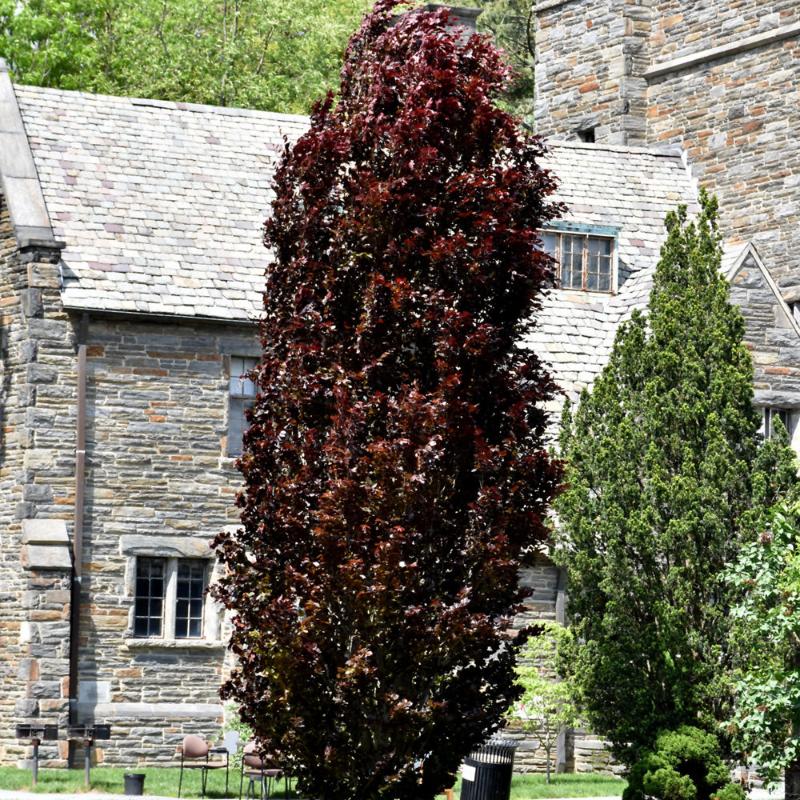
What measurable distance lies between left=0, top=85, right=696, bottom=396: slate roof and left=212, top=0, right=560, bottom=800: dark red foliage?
976cm

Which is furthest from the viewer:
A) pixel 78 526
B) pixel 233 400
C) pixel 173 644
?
pixel 233 400

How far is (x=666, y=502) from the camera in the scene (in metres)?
22.7

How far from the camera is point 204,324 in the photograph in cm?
2853

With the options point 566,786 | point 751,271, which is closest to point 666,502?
point 566,786

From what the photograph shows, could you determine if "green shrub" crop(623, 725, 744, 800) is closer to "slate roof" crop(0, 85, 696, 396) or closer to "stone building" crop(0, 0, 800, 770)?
"stone building" crop(0, 0, 800, 770)

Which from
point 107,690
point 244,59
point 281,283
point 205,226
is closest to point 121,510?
point 107,690

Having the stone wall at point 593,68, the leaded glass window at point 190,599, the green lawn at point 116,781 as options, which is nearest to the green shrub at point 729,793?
the green lawn at point 116,781

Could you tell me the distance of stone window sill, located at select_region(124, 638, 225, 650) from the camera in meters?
27.7

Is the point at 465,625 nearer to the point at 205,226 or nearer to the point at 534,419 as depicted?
the point at 534,419

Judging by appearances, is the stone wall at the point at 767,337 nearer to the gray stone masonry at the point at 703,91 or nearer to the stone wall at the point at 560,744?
the gray stone masonry at the point at 703,91

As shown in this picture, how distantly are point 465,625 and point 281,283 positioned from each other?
3803 millimetres

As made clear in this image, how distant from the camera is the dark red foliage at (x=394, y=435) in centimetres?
1642

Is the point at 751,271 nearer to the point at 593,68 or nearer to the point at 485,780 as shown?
the point at 593,68

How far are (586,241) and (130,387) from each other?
9.47 meters
